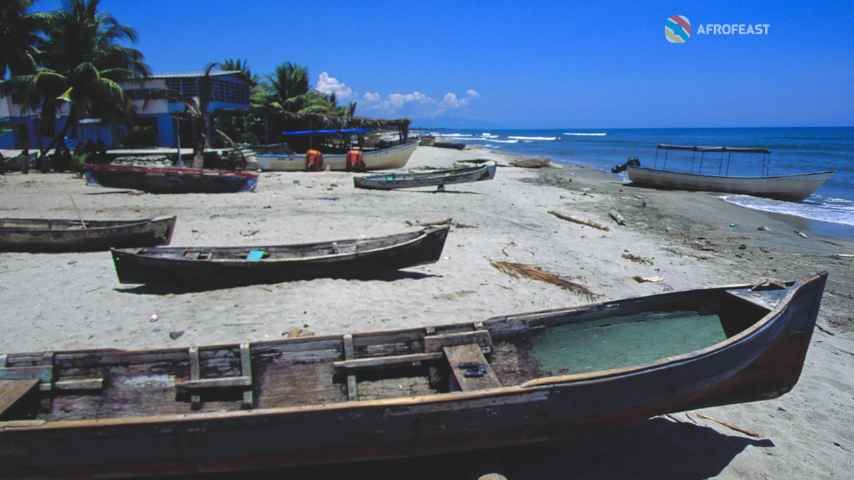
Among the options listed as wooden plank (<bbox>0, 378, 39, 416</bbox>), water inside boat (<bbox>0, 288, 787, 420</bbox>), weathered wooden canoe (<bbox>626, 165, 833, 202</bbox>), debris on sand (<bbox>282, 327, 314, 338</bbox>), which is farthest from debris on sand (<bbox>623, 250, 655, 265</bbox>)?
weathered wooden canoe (<bbox>626, 165, 833, 202</bbox>)

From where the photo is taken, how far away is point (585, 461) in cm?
429

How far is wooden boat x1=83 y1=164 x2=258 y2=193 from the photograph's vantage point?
18.0m

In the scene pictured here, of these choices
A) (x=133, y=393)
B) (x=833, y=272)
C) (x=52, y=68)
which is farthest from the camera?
(x=52, y=68)

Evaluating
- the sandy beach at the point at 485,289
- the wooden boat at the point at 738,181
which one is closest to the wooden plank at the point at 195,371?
the sandy beach at the point at 485,289

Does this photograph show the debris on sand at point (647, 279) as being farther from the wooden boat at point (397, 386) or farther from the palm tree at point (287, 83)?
the palm tree at point (287, 83)

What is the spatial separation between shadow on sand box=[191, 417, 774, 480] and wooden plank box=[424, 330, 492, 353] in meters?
0.97

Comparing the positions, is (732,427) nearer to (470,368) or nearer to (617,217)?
(470,368)

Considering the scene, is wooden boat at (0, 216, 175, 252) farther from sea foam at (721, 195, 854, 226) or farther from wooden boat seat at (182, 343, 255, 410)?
sea foam at (721, 195, 854, 226)

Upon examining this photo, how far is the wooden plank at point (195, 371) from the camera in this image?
433 cm

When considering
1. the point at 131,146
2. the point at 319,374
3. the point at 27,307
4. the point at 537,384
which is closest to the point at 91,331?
the point at 27,307

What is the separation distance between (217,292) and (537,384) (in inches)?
234

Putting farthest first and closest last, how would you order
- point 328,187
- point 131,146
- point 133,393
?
point 131,146, point 328,187, point 133,393

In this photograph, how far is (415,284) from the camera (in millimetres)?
8531

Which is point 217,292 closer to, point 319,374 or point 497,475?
point 319,374
